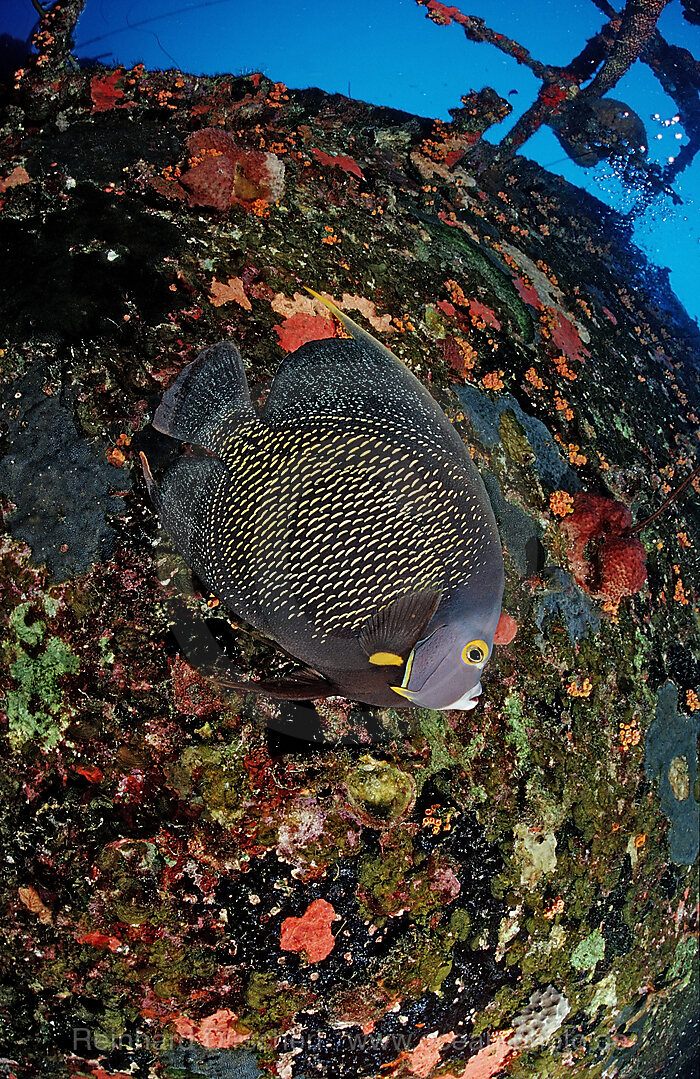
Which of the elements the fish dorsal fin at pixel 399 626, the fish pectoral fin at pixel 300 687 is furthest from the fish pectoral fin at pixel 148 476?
the fish dorsal fin at pixel 399 626

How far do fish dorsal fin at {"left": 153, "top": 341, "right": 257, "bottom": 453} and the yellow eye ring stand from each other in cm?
98

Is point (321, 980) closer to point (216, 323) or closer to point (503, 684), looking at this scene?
point (503, 684)

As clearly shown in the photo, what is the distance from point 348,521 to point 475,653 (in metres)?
0.53

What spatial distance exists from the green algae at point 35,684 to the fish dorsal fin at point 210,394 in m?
0.97

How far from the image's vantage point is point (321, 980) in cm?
248

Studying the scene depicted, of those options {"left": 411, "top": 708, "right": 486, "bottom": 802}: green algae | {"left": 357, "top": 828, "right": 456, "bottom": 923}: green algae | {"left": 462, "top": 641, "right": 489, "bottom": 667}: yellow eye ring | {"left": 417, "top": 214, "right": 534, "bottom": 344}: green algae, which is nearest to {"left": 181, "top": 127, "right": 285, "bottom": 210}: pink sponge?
{"left": 417, "top": 214, "right": 534, "bottom": 344}: green algae

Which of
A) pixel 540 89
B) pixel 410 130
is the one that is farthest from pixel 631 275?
pixel 410 130

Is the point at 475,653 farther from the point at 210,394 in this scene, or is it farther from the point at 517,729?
the point at 517,729

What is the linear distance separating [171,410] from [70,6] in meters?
6.48

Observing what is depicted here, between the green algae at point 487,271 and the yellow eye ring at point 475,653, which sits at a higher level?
the green algae at point 487,271

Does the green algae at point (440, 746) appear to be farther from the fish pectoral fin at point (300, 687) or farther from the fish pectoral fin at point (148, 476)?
the fish pectoral fin at point (148, 476)

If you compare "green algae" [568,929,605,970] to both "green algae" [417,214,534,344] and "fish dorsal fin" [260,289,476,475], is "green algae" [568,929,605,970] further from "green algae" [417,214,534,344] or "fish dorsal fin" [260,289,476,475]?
"green algae" [417,214,534,344]

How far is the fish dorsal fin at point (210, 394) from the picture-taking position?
189cm

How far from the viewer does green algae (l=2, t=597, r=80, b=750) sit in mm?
2285
